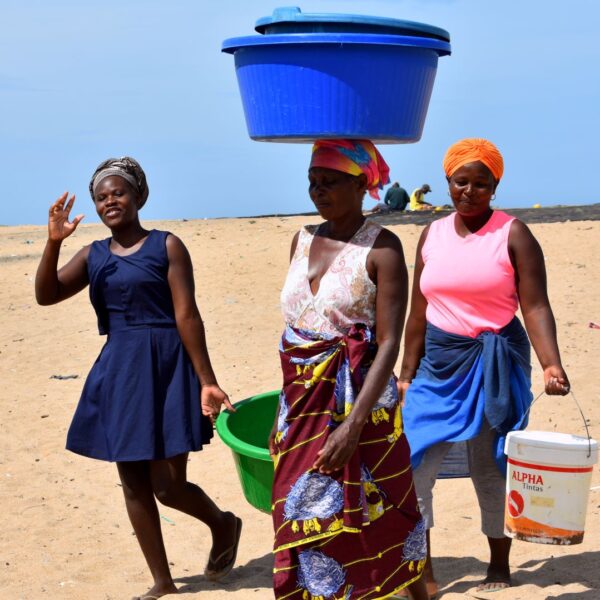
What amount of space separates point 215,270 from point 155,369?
8603 mm

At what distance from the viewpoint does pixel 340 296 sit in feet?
11.3

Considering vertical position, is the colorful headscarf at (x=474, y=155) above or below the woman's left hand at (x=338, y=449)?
above

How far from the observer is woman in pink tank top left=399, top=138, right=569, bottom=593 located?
3971mm

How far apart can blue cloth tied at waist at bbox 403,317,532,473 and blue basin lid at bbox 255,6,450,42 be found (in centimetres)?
123

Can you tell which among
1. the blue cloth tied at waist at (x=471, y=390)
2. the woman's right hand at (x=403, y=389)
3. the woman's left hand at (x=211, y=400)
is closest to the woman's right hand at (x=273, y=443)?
the woman's left hand at (x=211, y=400)

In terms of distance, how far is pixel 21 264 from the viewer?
14430 mm

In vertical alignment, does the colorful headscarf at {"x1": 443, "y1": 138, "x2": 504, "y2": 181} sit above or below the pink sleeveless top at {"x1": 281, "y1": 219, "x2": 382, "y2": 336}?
above

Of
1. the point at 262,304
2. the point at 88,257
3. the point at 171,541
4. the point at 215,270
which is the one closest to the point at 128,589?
the point at 171,541

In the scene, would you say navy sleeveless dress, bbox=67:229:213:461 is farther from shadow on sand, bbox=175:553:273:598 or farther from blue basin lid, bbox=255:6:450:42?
blue basin lid, bbox=255:6:450:42

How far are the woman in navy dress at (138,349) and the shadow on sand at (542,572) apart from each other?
1.32m

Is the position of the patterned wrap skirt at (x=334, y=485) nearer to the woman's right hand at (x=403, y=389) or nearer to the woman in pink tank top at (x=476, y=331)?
the woman in pink tank top at (x=476, y=331)

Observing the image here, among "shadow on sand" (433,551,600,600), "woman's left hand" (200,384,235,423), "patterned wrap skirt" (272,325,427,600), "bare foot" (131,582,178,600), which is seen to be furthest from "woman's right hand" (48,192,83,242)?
"shadow on sand" (433,551,600,600)

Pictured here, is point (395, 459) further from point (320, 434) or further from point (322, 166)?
point (322, 166)

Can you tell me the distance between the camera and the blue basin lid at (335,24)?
3.42m
